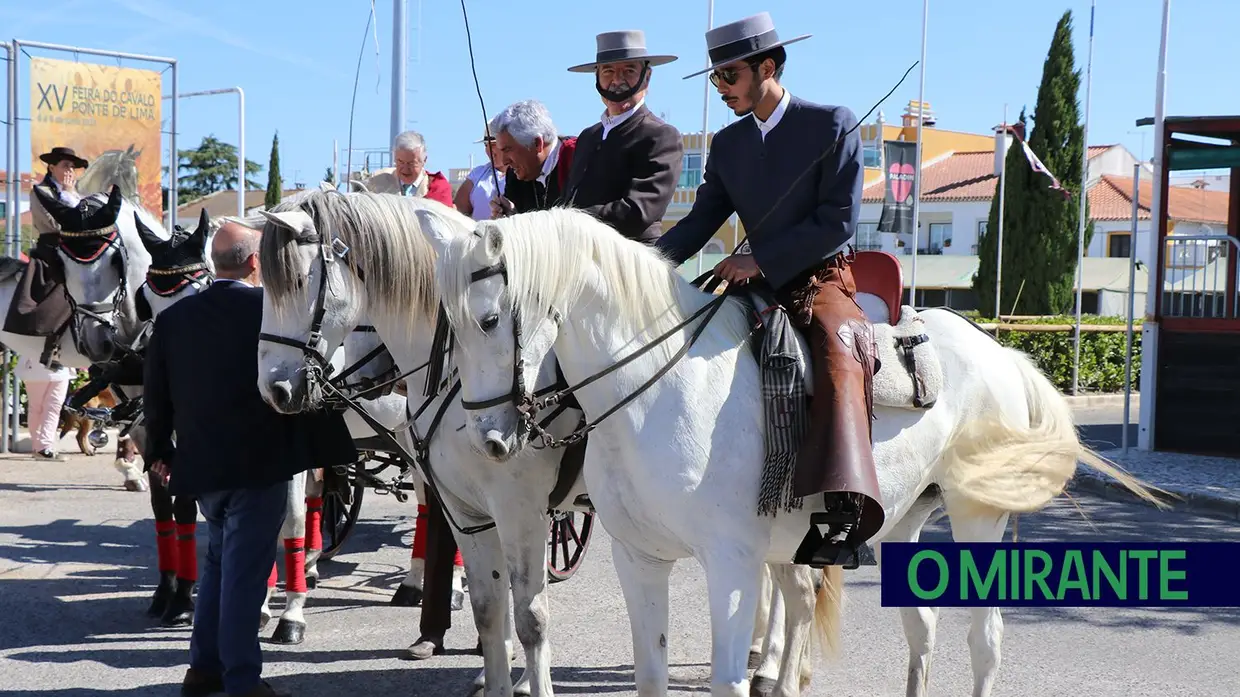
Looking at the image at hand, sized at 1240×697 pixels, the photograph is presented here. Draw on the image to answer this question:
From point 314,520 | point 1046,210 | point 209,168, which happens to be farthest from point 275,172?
point 314,520

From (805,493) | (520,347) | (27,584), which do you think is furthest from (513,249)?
(27,584)

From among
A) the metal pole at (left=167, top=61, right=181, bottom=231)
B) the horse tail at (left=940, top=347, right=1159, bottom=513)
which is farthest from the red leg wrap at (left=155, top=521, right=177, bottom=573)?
the metal pole at (left=167, top=61, right=181, bottom=231)

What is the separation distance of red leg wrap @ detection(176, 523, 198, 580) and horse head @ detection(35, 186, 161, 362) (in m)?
→ 1.60

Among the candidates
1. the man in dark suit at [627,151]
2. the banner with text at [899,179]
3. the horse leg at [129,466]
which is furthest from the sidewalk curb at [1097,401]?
the man in dark suit at [627,151]

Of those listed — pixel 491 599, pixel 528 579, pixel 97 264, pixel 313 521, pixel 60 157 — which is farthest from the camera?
pixel 60 157

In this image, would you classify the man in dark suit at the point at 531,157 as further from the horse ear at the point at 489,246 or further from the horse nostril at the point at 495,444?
the horse nostril at the point at 495,444

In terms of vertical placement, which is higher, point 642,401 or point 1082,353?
point 642,401

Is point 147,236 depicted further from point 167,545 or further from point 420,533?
point 420,533

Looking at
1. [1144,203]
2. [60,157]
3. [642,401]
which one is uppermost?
[1144,203]

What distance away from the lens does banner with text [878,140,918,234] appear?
70.0 ft

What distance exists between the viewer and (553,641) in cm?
593

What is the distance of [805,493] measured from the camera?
339 cm

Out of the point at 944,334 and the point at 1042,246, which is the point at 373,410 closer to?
the point at 944,334

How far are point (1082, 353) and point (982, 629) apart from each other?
16.8 m
